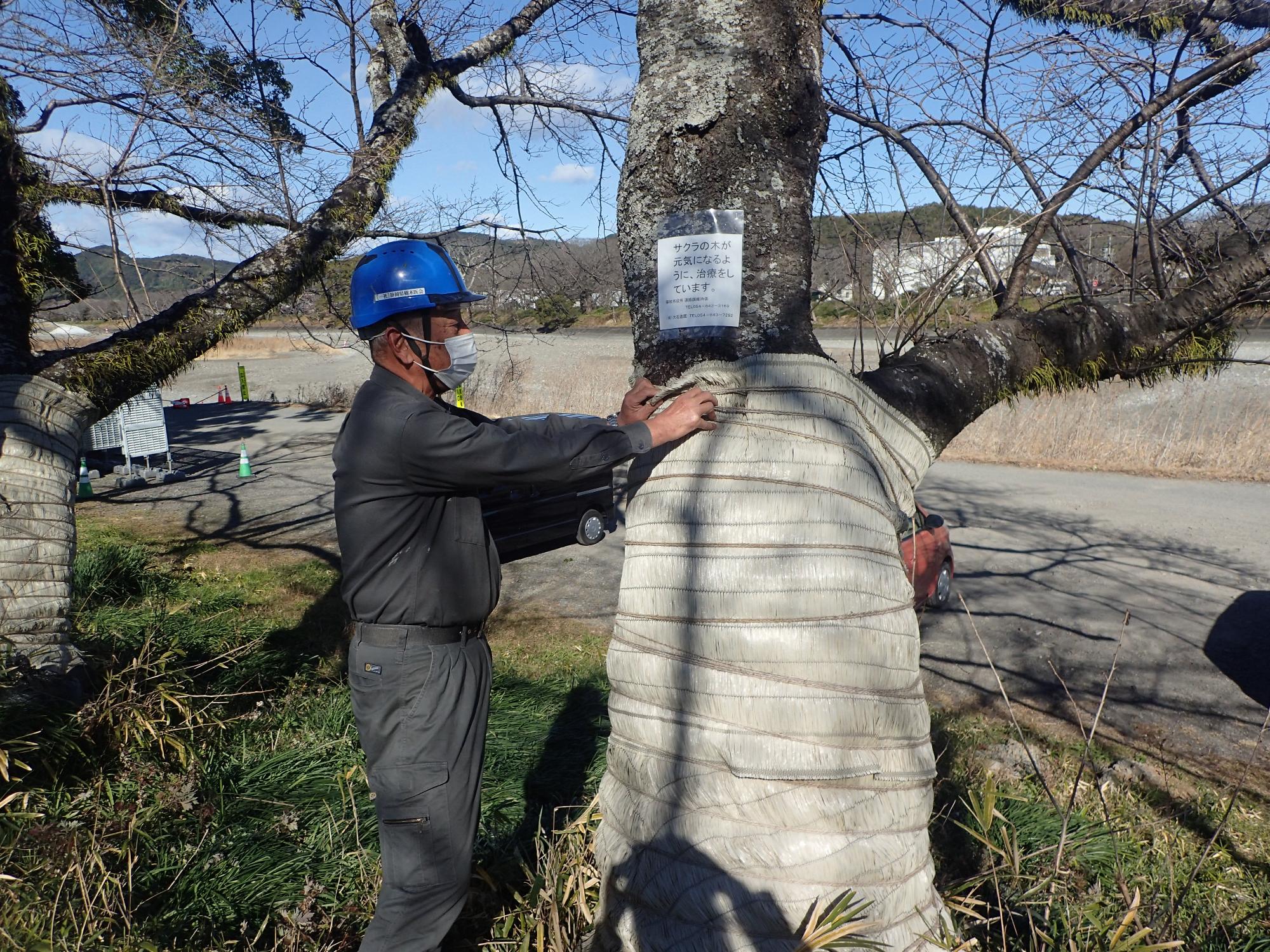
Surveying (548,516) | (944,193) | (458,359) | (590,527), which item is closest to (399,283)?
(458,359)

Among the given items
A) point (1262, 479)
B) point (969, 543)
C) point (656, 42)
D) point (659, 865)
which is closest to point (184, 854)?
point (659, 865)

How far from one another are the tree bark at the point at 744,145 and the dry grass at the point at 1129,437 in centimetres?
1220

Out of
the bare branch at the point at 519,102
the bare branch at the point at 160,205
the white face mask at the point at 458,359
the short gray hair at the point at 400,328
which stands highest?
the bare branch at the point at 519,102

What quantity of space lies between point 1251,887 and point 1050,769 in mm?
1047

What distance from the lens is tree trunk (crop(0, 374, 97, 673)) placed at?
3.90 metres

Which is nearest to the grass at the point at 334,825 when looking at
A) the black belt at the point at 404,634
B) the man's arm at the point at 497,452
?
the black belt at the point at 404,634

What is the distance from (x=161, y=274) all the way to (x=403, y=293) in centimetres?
351

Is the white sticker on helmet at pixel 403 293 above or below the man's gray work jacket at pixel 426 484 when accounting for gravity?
above

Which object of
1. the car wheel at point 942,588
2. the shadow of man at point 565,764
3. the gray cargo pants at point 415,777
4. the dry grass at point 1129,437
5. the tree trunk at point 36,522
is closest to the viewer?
the gray cargo pants at point 415,777

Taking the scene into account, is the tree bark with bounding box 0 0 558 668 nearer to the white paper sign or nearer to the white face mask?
the white face mask

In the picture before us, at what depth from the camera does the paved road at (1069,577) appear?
570 cm

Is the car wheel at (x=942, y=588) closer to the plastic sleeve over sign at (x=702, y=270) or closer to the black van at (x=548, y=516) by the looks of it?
the black van at (x=548, y=516)

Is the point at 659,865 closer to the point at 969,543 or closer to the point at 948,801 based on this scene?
the point at 948,801

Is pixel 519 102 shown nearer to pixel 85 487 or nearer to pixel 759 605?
pixel 759 605
